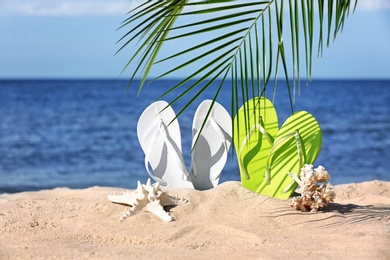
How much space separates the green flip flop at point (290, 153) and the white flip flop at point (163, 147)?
0.43 m

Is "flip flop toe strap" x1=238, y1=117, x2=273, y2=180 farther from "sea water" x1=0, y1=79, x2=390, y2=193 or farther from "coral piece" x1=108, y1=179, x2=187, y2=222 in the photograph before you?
"sea water" x1=0, y1=79, x2=390, y2=193

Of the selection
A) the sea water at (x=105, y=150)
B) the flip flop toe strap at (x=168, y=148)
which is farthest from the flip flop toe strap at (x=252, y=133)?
the sea water at (x=105, y=150)

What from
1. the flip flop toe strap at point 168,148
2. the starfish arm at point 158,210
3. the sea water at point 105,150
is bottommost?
the sea water at point 105,150

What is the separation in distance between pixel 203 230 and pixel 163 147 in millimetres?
796

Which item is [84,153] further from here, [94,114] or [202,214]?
[94,114]

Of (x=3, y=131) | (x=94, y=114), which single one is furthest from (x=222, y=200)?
(x=94, y=114)

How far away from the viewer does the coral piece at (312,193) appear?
2.57m

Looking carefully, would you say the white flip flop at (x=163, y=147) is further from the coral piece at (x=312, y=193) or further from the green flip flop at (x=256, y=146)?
the coral piece at (x=312, y=193)

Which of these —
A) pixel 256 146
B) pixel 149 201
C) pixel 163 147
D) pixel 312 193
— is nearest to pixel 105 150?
pixel 163 147

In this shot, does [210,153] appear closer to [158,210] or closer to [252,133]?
[252,133]

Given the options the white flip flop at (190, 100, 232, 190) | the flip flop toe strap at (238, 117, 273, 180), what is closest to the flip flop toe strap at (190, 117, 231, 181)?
the white flip flop at (190, 100, 232, 190)

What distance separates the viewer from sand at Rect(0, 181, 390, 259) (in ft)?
7.00

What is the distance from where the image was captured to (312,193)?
2.58m

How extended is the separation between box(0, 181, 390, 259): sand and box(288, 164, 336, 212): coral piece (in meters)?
0.05
